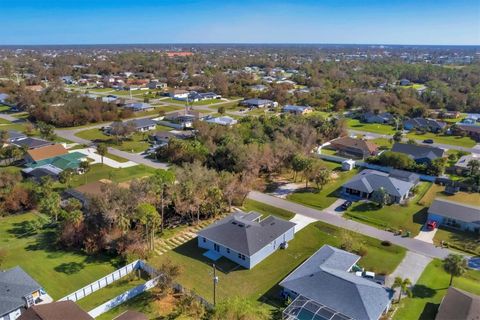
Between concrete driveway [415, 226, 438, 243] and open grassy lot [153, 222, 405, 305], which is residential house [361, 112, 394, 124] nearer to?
concrete driveway [415, 226, 438, 243]

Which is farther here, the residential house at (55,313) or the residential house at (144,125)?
the residential house at (144,125)

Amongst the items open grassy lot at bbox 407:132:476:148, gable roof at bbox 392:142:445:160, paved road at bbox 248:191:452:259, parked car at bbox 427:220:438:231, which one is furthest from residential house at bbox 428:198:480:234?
open grassy lot at bbox 407:132:476:148

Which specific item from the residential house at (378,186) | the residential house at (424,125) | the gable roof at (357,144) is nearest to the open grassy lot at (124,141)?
the gable roof at (357,144)

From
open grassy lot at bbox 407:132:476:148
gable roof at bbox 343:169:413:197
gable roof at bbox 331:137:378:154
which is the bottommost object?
open grassy lot at bbox 407:132:476:148

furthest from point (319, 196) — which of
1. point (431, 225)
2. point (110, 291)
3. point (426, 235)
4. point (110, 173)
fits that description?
point (110, 173)

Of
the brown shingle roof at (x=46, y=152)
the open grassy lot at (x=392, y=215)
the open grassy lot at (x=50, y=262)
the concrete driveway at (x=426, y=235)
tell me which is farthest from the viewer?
the brown shingle roof at (x=46, y=152)

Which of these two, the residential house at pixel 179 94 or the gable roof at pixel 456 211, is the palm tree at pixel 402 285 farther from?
the residential house at pixel 179 94

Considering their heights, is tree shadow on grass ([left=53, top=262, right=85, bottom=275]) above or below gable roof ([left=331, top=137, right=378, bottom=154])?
below

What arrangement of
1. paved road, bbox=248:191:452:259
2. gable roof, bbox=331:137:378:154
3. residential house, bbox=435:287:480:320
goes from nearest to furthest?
1. residential house, bbox=435:287:480:320
2. paved road, bbox=248:191:452:259
3. gable roof, bbox=331:137:378:154

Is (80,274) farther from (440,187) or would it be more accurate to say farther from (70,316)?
(440,187)
